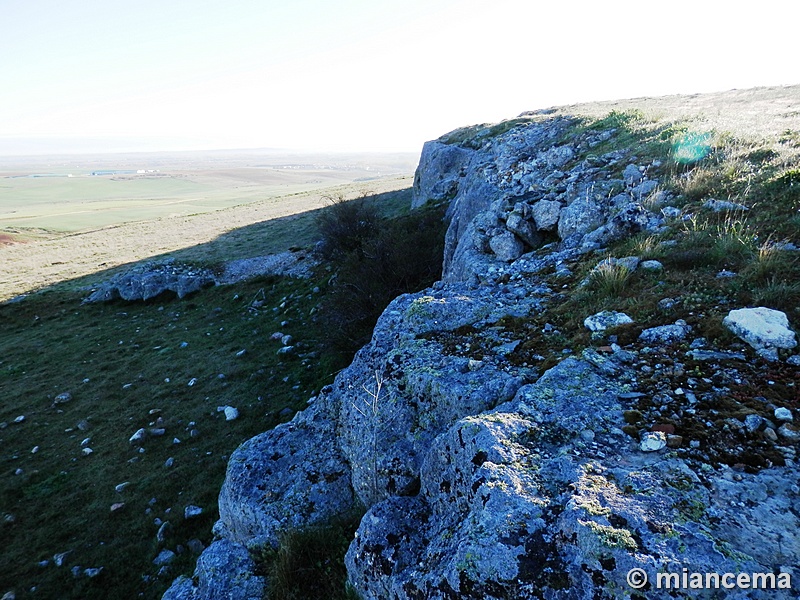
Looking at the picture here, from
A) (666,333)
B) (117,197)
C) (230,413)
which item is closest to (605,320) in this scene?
(666,333)

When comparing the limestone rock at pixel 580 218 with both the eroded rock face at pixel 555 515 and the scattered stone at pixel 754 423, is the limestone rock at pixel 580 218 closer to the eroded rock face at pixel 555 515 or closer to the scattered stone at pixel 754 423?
the eroded rock face at pixel 555 515

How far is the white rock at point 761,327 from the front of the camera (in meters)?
4.43

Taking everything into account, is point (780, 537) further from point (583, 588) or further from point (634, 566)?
point (583, 588)

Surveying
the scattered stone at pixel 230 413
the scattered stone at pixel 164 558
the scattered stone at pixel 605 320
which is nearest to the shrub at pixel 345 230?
the scattered stone at pixel 230 413

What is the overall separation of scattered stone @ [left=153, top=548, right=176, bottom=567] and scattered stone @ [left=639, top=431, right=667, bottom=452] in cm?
893

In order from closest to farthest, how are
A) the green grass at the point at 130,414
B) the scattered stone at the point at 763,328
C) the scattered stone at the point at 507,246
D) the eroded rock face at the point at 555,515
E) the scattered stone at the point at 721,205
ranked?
the eroded rock face at the point at 555,515 → the scattered stone at the point at 763,328 → the scattered stone at the point at 721,205 → the green grass at the point at 130,414 → the scattered stone at the point at 507,246

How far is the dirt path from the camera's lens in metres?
34.2

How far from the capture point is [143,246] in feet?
140

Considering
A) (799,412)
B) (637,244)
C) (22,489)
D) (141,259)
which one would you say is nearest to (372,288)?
(637,244)

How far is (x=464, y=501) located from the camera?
406 centimetres

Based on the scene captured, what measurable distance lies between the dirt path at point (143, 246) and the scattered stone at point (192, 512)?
86.4 ft

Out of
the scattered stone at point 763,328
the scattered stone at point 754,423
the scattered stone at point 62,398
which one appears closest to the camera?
the scattered stone at point 754,423

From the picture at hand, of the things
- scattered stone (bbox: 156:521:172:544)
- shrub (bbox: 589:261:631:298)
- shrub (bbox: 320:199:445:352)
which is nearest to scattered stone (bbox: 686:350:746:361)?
shrub (bbox: 589:261:631:298)

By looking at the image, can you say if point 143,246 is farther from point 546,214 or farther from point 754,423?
point 754,423
